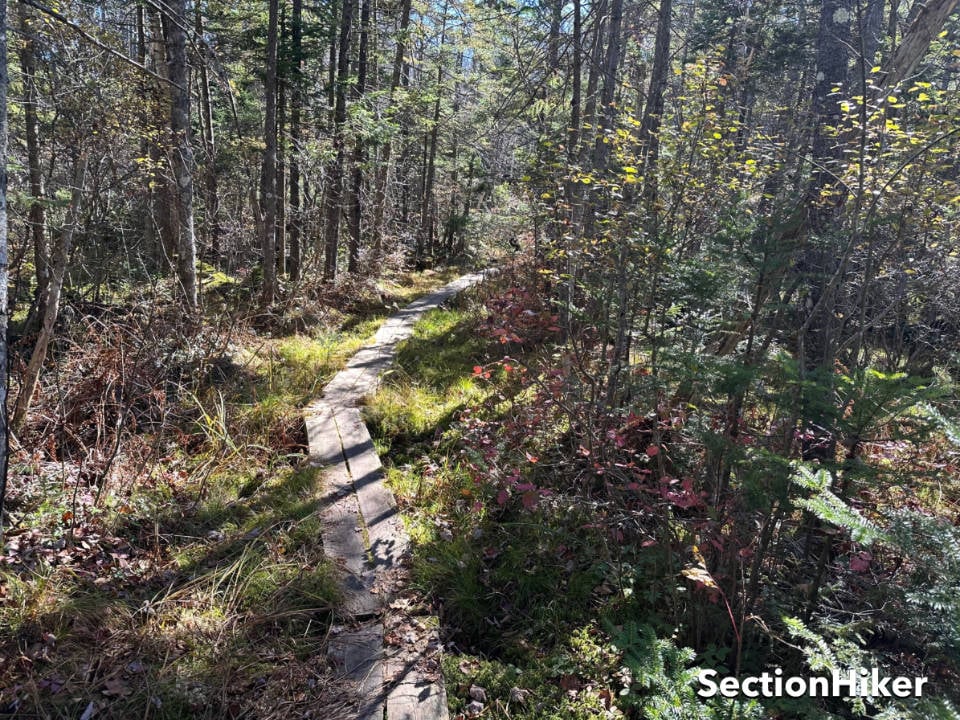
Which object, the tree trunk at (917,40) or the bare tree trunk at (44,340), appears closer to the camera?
the tree trunk at (917,40)

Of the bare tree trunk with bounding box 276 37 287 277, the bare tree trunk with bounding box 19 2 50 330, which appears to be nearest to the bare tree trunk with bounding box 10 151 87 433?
the bare tree trunk with bounding box 19 2 50 330

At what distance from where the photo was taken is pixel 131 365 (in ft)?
19.2

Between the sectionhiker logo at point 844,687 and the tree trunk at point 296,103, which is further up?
the tree trunk at point 296,103

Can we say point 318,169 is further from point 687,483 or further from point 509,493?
point 687,483

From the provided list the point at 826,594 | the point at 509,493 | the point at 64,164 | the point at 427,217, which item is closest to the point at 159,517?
the point at 509,493

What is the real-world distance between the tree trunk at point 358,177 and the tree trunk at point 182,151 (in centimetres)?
451

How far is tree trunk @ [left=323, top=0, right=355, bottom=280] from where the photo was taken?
1145cm

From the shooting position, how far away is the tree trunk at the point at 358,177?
41.0ft

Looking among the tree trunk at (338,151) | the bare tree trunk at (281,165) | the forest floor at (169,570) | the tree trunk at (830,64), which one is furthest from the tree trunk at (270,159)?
the tree trunk at (830,64)

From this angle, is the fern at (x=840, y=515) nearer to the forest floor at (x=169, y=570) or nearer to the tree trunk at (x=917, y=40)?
the forest floor at (x=169, y=570)

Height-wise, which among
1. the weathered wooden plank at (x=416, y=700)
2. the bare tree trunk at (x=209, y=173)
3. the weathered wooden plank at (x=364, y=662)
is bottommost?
the weathered wooden plank at (x=416, y=700)

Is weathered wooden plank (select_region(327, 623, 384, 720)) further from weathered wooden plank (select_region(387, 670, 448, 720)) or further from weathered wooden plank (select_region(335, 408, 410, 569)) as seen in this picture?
weathered wooden plank (select_region(335, 408, 410, 569))

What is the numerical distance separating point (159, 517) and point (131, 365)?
2122 millimetres

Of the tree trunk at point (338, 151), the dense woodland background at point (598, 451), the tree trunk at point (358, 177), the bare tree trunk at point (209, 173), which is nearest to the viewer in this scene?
the dense woodland background at point (598, 451)
